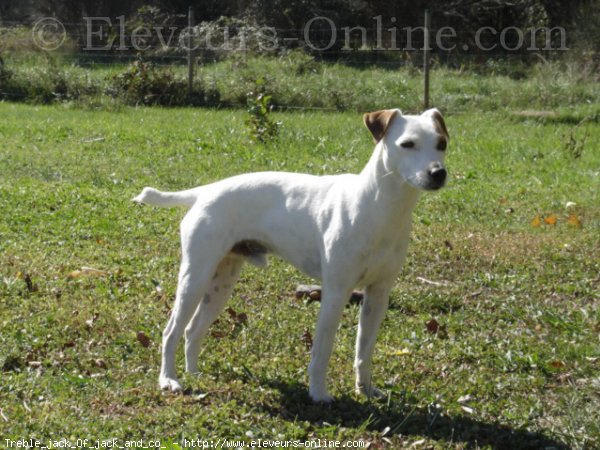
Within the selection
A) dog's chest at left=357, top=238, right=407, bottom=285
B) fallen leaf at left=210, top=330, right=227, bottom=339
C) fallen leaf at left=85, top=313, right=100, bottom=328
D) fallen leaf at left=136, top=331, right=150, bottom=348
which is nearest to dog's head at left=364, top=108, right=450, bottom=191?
dog's chest at left=357, top=238, right=407, bottom=285

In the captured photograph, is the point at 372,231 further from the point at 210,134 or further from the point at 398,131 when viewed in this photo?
the point at 210,134

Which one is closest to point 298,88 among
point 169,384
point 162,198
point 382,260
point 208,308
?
point 162,198

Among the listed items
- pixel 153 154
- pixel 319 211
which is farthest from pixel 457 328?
pixel 153 154

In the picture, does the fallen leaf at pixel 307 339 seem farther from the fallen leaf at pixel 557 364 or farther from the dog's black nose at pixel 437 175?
the dog's black nose at pixel 437 175

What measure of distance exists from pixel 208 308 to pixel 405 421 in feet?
4.42

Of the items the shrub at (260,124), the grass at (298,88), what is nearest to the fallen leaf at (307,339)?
the shrub at (260,124)

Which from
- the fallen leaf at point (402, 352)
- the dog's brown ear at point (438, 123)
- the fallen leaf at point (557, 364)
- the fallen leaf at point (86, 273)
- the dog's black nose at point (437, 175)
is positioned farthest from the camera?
the fallen leaf at point (86, 273)

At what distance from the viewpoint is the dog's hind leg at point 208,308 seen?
18.7 feet

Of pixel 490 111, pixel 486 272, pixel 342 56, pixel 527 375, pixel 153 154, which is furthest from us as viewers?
pixel 342 56

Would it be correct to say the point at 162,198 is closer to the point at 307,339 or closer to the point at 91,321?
the point at 91,321

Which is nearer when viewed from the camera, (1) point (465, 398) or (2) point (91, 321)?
(1) point (465, 398)

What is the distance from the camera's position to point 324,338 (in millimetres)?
5141

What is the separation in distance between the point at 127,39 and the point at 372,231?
2085cm

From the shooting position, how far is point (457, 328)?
21.4 ft
